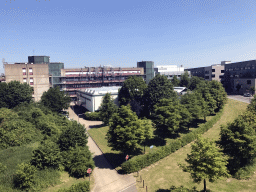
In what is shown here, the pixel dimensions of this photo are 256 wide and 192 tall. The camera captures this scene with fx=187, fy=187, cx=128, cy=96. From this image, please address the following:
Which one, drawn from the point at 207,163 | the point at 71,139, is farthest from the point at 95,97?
the point at 207,163

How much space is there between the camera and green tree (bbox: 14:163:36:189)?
20.9m

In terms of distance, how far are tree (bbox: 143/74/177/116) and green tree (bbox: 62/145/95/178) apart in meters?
31.3

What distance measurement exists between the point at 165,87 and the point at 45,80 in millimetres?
50681

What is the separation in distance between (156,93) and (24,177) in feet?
131

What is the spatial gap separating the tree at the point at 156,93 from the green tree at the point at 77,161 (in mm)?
31267

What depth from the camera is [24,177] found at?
21.1 metres

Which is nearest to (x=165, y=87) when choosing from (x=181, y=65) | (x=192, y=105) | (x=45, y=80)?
(x=192, y=105)

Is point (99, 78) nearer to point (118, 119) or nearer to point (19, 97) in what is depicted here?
point (19, 97)

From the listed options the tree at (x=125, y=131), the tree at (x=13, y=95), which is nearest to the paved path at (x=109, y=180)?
the tree at (x=125, y=131)

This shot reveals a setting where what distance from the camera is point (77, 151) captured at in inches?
1061

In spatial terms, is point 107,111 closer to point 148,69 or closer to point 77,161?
point 77,161

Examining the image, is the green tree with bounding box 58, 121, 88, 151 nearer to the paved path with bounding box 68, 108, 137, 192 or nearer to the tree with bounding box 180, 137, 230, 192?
the paved path with bounding box 68, 108, 137, 192

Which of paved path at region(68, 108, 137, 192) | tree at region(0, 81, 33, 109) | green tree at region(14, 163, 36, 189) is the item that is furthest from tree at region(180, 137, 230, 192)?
tree at region(0, 81, 33, 109)

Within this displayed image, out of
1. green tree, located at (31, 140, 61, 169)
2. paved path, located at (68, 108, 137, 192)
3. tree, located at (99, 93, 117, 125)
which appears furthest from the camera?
tree, located at (99, 93, 117, 125)
